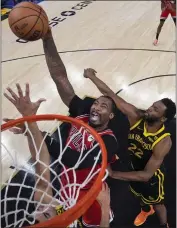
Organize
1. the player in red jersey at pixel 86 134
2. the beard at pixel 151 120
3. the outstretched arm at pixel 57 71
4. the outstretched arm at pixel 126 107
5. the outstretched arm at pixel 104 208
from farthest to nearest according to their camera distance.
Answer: the outstretched arm at pixel 57 71 < the outstretched arm at pixel 126 107 < the beard at pixel 151 120 < the player in red jersey at pixel 86 134 < the outstretched arm at pixel 104 208

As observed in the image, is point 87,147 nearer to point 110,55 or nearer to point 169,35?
point 110,55

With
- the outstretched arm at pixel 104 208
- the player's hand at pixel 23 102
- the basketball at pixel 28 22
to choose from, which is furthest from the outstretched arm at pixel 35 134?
the basketball at pixel 28 22

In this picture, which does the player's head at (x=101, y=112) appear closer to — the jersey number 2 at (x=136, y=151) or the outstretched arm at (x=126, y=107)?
the outstretched arm at (x=126, y=107)

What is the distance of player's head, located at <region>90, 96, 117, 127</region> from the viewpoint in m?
2.06

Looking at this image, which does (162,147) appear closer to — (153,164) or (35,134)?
(153,164)

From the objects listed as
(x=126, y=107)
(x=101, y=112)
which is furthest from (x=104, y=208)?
(x=126, y=107)

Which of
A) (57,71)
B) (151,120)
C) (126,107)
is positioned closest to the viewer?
(151,120)

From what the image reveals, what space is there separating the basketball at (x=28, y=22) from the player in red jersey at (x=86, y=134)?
117mm

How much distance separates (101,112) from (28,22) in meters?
0.77

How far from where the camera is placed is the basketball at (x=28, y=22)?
207 centimetres

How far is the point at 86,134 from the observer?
6.30ft

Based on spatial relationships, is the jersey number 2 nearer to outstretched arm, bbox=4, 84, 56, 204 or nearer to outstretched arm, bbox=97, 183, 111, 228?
outstretched arm, bbox=97, 183, 111, 228

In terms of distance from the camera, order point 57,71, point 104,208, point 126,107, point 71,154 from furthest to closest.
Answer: point 57,71, point 126,107, point 71,154, point 104,208

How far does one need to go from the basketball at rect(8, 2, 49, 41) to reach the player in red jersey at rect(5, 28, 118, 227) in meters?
0.12
